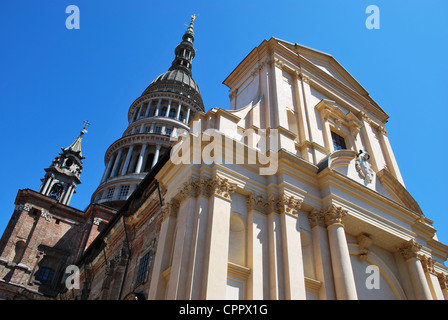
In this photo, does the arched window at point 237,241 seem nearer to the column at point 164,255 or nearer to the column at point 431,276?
the column at point 164,255

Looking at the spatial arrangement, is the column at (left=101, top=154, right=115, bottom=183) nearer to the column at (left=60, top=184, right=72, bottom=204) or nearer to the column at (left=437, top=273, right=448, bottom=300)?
the column at (left=60, top=184, right=72, bottom=204)

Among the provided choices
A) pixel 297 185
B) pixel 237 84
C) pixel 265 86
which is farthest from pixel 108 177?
pixel 297 185

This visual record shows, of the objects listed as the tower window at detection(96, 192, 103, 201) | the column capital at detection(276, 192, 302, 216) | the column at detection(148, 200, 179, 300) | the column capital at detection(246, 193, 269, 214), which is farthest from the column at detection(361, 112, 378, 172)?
the tower window at detection(96, 192, 103, 201)

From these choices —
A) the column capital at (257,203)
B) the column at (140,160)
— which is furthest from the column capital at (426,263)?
the column at (140,160)

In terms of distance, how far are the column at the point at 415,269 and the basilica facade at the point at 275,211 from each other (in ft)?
0.17

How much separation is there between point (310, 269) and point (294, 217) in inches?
80.8

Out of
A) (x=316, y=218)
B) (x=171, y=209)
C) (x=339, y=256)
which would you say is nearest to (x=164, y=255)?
(x=171, y=209)

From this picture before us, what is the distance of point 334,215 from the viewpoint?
1366cm

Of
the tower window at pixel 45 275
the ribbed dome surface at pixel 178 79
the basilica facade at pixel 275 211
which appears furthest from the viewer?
the ribbed dome surface at pixel 178 79

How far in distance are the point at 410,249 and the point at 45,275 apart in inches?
1071

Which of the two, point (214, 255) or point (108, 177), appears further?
point (108, 177)

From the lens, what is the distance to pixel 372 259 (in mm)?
15266

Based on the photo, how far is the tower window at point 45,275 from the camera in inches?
1117
